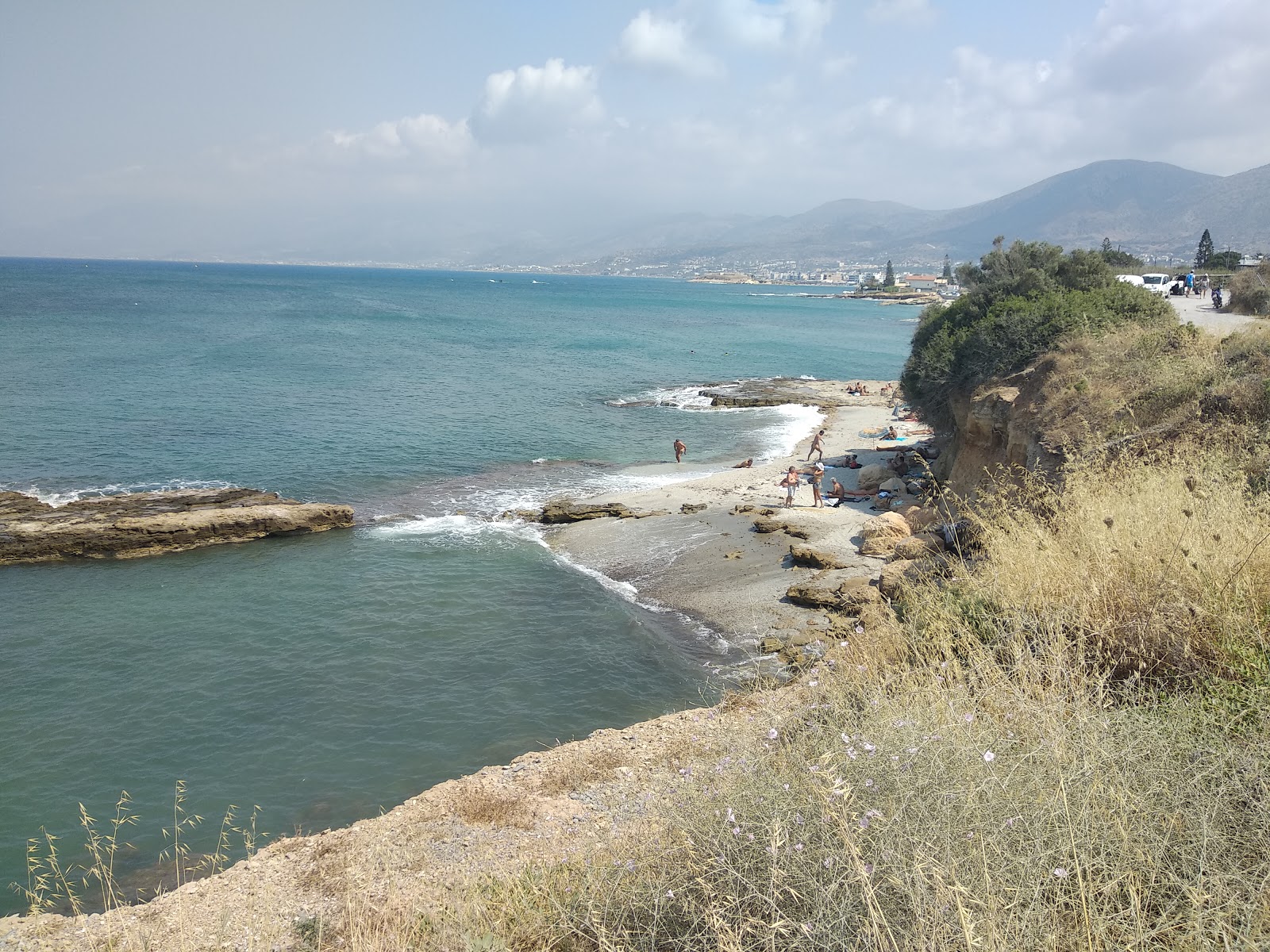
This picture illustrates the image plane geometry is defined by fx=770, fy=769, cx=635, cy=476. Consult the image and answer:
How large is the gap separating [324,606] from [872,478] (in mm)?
16500

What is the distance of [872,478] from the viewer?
2450 centimetres

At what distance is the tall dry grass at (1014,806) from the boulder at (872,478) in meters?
18.1

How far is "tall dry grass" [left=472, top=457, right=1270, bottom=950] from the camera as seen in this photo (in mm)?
3289

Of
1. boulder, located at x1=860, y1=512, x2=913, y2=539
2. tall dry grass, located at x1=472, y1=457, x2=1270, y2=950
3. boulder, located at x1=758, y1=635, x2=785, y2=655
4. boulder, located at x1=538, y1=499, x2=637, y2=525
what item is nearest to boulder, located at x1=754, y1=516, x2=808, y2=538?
boulder, located at x1=860, y1=512, x2=913, y2=539

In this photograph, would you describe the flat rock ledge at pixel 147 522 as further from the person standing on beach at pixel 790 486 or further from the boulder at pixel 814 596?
the boulder at pixel 814 596

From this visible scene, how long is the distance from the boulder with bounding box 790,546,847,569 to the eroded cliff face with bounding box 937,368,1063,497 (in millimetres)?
3285

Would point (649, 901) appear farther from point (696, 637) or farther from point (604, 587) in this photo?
point (604, 587)

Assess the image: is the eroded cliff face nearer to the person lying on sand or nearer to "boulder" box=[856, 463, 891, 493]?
"boulder" box=[856, 463, 891, 493]

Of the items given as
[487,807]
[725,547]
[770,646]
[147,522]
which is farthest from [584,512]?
[487,807]

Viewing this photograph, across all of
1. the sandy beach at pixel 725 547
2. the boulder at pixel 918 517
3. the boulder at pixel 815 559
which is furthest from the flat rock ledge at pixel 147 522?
the boulder at pixel 918 517

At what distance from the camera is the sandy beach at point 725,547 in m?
16.1

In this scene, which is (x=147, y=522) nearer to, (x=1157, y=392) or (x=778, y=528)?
(x=778, y=528)

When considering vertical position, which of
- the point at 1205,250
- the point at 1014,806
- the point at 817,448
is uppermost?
the point at 1205,250

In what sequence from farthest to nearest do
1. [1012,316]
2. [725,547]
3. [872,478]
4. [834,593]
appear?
[872,478]
[1012,316]
[725,547]
[834,593]
